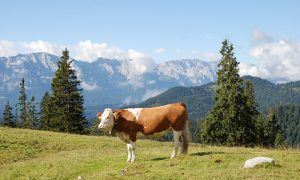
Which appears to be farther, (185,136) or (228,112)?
(228,112)

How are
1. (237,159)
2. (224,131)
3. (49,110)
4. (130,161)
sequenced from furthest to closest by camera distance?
(49,110)
(224,131)
(130,161)
(237,159)

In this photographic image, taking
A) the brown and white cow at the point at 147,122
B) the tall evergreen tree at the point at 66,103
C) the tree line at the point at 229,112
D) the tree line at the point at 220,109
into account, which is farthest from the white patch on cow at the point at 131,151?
the tall evergreen tree at the point at 66,103

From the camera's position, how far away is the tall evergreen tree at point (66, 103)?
68.3 m

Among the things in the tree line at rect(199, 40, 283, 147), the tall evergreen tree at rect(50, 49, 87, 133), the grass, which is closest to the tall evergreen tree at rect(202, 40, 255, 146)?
the tree line at rect(199, 40, 283, 147)

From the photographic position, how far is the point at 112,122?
68.1 ft

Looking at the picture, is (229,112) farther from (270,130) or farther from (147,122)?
(147,122)

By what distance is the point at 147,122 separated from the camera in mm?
20844

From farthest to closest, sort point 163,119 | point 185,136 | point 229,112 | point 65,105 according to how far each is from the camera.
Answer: point 65,105, point 229,112, point 185,136, point 163,119

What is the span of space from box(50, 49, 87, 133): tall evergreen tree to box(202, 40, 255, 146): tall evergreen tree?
21646mm

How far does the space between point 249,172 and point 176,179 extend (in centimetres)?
294

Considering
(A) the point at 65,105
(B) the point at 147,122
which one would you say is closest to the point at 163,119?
(B) the point at 147,122

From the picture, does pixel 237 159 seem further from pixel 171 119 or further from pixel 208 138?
pixel 208 138

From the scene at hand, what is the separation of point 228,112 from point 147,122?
136 ft

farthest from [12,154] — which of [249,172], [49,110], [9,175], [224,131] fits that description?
[49,110]
